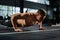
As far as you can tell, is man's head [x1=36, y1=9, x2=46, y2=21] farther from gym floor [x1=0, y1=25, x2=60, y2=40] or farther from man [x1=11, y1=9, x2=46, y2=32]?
gym floor [x1=0, y1=25, x2=60, y2=40]

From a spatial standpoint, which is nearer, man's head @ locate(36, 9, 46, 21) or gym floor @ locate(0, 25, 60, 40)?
gym floor @ locate(0, 25, 60, 40)

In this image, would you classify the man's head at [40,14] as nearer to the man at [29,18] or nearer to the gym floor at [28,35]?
the man at [29,18]

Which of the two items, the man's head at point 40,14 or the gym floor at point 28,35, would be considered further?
the man's head at point 40,14

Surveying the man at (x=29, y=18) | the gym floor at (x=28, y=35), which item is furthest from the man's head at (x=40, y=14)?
the gym floor at (x=28, y=35)

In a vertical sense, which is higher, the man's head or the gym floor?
the man's head

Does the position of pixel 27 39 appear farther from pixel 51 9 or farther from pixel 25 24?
pixel 51 9

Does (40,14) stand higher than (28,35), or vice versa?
(40,14)

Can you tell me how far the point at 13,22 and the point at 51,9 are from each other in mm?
3443

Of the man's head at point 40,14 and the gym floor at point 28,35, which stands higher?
the man's head at point 40,14

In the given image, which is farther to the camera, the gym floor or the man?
the man

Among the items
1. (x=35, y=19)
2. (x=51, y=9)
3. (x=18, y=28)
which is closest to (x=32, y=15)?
(x=35, y=19)

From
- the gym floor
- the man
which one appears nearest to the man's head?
the man

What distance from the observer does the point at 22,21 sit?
3.20 feet

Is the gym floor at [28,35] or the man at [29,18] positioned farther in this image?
the man at [29,18]
